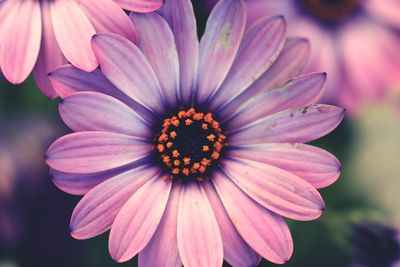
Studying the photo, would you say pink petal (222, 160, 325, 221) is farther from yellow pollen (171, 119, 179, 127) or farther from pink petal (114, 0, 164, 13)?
pink petal (114, 0, 164, 13)

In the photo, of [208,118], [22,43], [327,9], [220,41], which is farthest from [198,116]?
[327,9]

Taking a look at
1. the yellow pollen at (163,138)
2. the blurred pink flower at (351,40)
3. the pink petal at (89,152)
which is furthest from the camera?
the blurred pink flower at (351,40)

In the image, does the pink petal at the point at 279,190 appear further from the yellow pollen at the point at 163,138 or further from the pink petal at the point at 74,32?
the pink petal at the point at 74,32

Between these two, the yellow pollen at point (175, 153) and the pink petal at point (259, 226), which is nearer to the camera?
the pink petal at point (259, 226)

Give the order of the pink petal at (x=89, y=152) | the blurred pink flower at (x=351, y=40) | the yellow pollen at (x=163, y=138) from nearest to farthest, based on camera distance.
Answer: the pink petal at (x=89, y=152), the yellow pollen at (x=163, y=138), the blurred pink flower at (x=351, y=40)

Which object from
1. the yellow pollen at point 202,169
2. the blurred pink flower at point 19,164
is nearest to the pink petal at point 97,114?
the yellow pollen at point 202,169

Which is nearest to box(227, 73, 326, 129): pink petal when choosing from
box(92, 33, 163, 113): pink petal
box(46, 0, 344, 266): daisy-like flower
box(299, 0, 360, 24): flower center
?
box(46, 0, 344, 266): daisy-like flower

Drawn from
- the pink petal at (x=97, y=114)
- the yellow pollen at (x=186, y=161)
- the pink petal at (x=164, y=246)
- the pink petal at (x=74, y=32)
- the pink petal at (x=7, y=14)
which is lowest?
the pink petal at (x=164, y=246)
